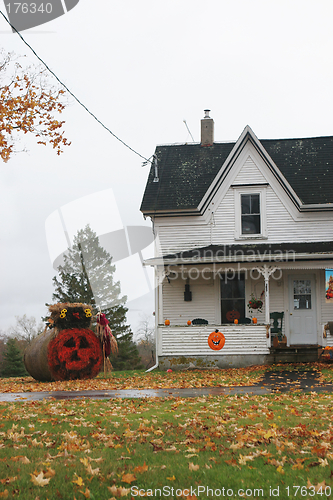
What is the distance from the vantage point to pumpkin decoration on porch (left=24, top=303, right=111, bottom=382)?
13828mm

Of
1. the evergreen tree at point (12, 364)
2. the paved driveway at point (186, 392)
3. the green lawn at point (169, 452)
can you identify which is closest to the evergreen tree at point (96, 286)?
the evergreen tree at point (12, 364)

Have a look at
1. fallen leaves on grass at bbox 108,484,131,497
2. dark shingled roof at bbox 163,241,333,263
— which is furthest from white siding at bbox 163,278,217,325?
fallen leaves on grass at bbox 108,484,131,497

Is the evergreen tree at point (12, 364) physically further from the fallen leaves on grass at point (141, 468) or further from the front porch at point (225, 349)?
the fallen leaves on grass at point (141, 468)

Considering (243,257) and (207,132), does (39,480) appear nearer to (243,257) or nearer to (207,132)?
(243,257)

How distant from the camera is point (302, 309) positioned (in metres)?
18.8

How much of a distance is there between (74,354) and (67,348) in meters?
0.28

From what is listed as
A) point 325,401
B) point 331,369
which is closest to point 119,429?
point 325,401

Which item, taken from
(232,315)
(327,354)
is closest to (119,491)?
(327,354)

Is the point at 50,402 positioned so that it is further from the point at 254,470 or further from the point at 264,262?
the point at 264,262

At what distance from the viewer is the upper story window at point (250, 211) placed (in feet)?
64.1

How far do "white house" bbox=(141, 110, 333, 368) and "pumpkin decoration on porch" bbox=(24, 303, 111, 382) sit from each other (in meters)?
3.75

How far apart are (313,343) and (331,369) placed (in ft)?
10.2

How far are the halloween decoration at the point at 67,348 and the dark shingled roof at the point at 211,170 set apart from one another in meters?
6.69

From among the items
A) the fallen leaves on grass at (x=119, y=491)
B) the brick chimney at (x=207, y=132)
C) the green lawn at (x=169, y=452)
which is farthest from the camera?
the brick chimney at (x=207, y=132)
